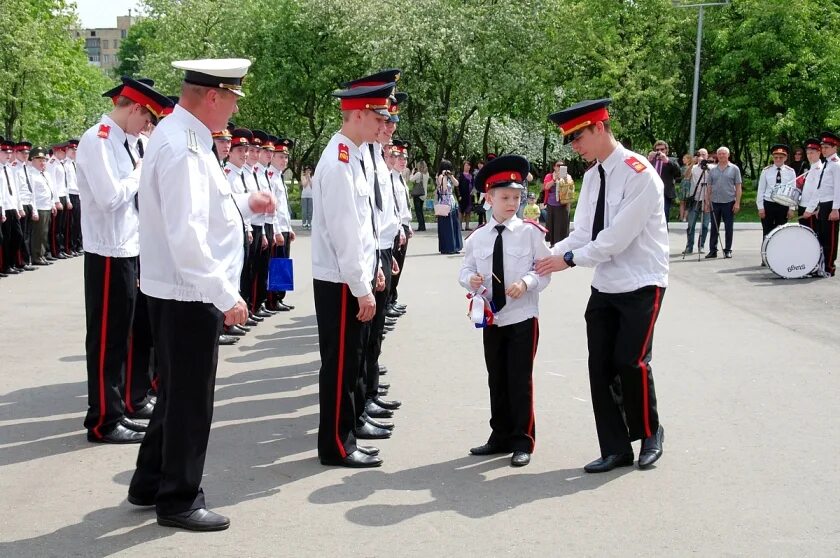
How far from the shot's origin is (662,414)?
23.9 ft

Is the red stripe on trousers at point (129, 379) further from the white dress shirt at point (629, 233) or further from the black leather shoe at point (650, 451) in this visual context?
the black leather shoe at point (650, 451)

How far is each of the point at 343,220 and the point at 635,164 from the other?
5.65 ft

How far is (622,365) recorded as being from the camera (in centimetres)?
596

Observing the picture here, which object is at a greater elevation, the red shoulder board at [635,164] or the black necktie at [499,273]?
the red shoulder board at [635,164]

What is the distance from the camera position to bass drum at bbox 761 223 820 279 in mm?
15523

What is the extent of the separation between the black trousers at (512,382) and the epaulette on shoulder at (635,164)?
1088 millimetres

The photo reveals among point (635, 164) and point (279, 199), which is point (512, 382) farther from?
point (279, 199)

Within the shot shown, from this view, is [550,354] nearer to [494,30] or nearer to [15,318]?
[15,318]

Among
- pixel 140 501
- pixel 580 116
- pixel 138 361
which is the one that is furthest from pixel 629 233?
pixel 138 361

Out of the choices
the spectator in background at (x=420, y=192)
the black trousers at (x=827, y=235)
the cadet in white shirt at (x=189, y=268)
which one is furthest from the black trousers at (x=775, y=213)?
the cadet in white shirt at (x=189, y=268)

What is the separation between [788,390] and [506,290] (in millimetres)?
3091

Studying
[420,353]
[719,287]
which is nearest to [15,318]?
[420,353]

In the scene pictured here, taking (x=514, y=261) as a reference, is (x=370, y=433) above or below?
below

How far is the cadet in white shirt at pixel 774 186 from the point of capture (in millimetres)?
17875
